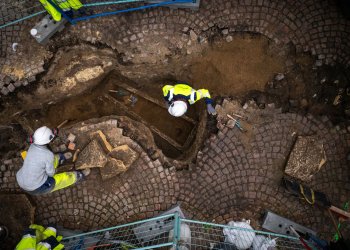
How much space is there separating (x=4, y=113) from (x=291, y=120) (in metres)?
6.73

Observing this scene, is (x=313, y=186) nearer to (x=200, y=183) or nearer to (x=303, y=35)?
(x=200, y=183)

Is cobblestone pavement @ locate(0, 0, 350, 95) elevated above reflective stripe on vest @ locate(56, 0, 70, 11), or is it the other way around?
reflective stripe on vest @ locate(56, 0, 70, 11)

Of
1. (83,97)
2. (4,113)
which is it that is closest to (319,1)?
(83,97)

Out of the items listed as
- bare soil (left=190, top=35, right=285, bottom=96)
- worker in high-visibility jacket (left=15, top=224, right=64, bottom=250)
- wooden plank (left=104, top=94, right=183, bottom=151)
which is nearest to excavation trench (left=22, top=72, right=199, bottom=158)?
wooden plank (left=104, top=94, right=183, bottom=151)

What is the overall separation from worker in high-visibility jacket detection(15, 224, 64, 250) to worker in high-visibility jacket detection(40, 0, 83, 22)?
4.49 meters

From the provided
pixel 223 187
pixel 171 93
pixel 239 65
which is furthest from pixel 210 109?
pixel 223 187

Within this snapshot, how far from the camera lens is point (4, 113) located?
7234mm

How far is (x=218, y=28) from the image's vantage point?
6801mm

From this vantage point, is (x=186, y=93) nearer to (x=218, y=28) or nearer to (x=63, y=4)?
(x=218, y=28)

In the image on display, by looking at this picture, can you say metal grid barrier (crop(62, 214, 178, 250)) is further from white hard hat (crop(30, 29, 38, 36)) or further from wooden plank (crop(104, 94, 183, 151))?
white hard hat (crop(30, 29, 38, 36))

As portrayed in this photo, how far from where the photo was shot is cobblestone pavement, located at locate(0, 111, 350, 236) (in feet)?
21.2

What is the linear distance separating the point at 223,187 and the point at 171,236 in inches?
59.7

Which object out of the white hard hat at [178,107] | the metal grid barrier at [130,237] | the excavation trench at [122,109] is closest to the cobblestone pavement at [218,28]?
the excavation trench at [122,109]

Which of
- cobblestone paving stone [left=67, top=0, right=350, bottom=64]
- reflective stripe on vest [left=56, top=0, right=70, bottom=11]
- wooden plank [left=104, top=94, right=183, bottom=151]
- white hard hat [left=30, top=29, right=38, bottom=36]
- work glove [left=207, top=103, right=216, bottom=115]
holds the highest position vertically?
reflective stripe on vest [left=56, top=0, right=70, bottom=11]
